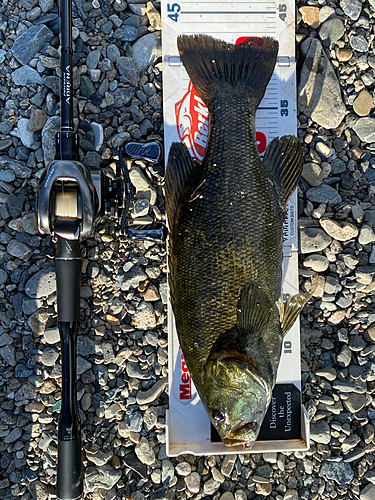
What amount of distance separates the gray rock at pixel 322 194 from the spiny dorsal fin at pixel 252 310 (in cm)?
113

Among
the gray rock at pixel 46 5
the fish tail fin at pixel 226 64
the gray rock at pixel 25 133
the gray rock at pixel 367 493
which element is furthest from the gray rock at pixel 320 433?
the gray rock at pixel 46 5

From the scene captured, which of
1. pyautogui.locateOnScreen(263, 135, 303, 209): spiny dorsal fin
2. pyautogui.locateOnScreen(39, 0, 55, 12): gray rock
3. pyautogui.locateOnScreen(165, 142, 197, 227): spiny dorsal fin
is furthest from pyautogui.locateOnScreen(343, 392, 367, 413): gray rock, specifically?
pyautogui.locateOnScreen(39, 0, 55, 12): gray rock

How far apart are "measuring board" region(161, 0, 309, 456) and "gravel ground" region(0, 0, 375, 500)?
0.12m

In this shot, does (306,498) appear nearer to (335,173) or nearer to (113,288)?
(113,288)

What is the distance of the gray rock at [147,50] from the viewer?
3277 millimetres

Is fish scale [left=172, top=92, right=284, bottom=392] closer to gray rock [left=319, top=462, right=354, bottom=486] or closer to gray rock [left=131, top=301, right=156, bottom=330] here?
gray rock [left=131, top=301, right=156, bottom=330]

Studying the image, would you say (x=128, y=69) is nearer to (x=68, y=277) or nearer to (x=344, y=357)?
(x=68, y=277)

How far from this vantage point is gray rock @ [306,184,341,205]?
3320mm

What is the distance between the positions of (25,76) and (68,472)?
2.94 meters

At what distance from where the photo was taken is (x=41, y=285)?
3195 mm

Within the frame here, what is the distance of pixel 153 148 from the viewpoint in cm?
303

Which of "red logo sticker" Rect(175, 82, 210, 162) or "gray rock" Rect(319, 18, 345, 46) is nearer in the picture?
"red logo sticker" Rect(175, 82, 210, 162)

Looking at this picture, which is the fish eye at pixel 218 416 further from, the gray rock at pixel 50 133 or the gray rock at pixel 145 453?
the gray rock at pixel 50 133

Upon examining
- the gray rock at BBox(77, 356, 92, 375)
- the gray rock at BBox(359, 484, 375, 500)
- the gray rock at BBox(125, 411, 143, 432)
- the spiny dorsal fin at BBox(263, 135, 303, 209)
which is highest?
the spiny dorsal fin at BBox(263, 135, 303, 209)
